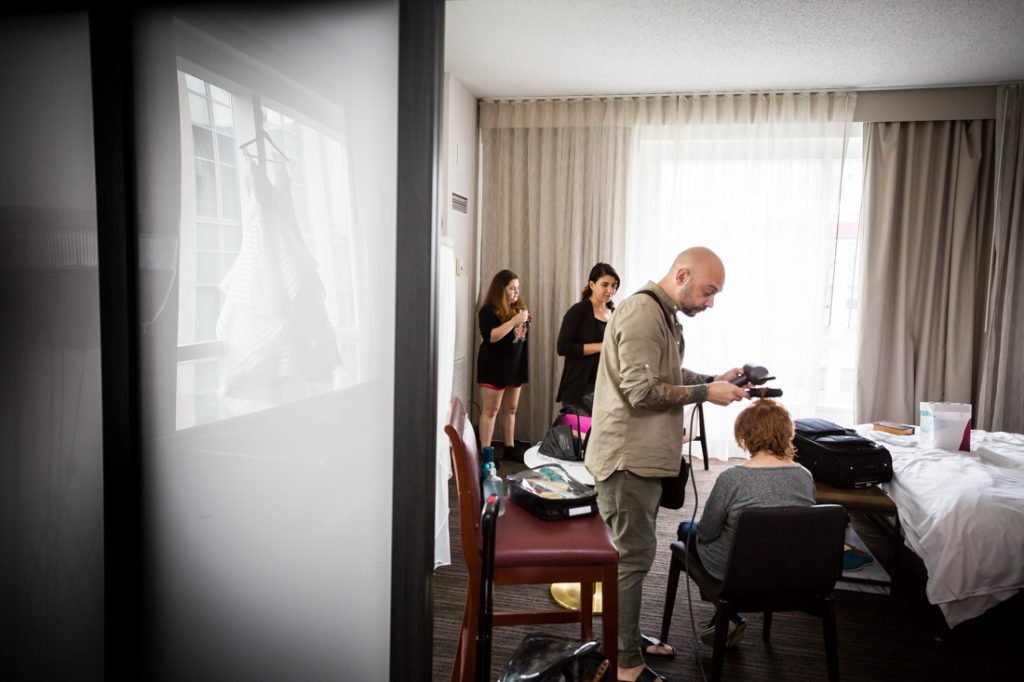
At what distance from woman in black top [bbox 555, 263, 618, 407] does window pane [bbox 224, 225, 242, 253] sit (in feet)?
9.36

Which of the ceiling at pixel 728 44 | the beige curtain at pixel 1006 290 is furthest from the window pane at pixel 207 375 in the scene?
the beige curtain at pixel 1006 290

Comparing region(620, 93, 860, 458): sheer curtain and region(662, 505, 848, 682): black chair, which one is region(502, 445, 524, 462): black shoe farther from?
region(662, 505, 848, 682): black chair

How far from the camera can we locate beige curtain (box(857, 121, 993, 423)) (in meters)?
4.24

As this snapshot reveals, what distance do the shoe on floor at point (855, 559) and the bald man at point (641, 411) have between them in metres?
1.41

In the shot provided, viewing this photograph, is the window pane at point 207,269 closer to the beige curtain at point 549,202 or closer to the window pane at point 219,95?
the window pane at point 219,95

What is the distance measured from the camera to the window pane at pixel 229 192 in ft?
4.36

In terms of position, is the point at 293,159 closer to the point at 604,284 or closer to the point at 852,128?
the point at 604,284

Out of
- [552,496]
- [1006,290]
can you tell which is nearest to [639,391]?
[552,496]

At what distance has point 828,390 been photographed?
5.71 meters

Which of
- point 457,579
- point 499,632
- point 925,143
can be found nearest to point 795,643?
point 499,632

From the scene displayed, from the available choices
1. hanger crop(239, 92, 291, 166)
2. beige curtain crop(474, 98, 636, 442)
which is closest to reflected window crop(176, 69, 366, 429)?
hanger crop(239, 92, 291, 166)

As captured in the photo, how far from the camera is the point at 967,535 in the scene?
2.32 metres

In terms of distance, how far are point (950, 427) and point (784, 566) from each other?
167 centimetres

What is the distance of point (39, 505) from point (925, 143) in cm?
502
